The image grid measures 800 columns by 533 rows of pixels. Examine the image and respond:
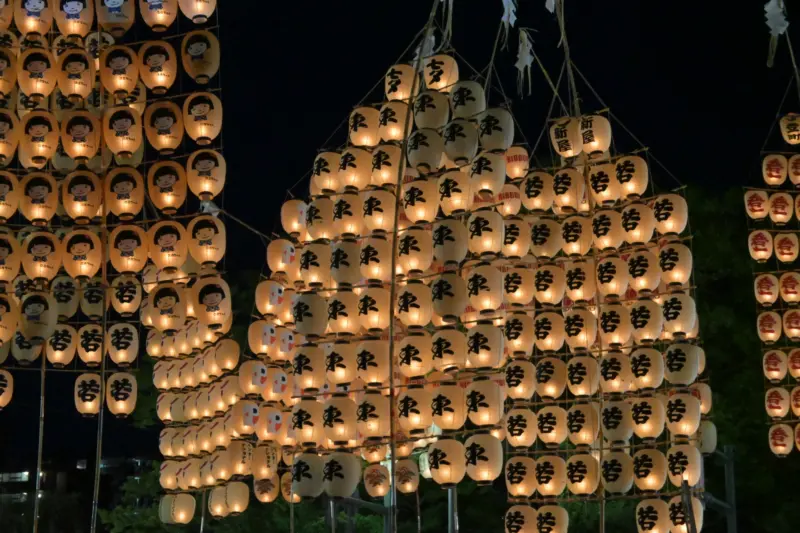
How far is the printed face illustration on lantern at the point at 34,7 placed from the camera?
13945 mm

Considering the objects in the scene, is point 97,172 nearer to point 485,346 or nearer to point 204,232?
point 204,232

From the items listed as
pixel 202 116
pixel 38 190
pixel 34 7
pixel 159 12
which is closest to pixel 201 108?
pixel 202 116

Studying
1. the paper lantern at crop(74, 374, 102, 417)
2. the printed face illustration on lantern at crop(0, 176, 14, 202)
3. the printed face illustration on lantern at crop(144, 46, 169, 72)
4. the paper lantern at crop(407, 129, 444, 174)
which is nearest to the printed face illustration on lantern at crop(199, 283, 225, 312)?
the paper lantern at crop(74, 374, 102, 417)

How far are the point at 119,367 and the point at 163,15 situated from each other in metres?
4.74

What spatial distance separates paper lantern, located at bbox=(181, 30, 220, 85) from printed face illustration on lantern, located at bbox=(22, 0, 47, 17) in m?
1.80

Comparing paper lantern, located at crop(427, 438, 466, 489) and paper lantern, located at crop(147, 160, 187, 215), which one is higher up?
paper lantern, located at crop(147, 160, 187, 215)

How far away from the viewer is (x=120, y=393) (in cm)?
1547

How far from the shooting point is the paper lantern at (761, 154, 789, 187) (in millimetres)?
16453

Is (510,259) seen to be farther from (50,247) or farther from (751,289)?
(751,289)

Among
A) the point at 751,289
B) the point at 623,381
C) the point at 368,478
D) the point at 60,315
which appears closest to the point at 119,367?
the point at 60,315

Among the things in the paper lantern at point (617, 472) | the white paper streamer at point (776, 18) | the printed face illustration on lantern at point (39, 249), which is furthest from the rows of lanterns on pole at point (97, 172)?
the white paper streamer at point (776, 18)

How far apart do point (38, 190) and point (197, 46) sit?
2596 millimetres

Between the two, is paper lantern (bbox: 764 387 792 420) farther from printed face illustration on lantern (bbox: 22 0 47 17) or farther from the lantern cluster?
printed face illustration on lantern (bbox: 22 0 47 17)

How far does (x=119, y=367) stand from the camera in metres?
15.2
